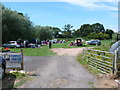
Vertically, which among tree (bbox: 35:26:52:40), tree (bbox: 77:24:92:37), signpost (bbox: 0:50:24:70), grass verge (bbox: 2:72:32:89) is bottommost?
grass verge (bbox: 2:72:32:89)

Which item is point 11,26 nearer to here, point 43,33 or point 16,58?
point 43,33

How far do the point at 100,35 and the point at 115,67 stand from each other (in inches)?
3463

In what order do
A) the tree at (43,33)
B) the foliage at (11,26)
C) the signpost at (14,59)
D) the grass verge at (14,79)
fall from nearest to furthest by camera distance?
the grass verge at (14,79), the signpost at (14,59), the foliage at (11,26), the tree at (43,33)

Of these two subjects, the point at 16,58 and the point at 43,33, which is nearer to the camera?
the point at 16,58

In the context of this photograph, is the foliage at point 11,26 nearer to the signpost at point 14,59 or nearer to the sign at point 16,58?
the signpost at point 14,59

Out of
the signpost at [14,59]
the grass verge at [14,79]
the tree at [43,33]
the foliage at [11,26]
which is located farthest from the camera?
the tree at [43,33]

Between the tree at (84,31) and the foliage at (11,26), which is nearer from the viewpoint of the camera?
the foliage at (11,26)

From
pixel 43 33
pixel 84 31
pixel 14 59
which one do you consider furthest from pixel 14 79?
pixel 84 31

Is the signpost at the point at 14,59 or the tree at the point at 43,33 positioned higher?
the tree at the point at 43,33

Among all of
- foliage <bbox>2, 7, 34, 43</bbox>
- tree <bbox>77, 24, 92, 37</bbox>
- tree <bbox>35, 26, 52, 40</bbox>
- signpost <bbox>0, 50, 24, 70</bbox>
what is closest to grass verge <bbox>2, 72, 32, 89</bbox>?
signpost <bbox>0, 50, 24, 70</bbox>

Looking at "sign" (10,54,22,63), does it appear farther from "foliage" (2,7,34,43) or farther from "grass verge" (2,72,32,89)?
"foliage" (2,7,34,43)

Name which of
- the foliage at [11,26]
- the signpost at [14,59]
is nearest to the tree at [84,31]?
the foliage at [11,26]

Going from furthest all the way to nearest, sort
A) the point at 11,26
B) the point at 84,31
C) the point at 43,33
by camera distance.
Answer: the point at 84,31
the point at 43,33
the point at 11,26

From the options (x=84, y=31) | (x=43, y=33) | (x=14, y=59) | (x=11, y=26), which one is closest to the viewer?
(x=14, y=59)
